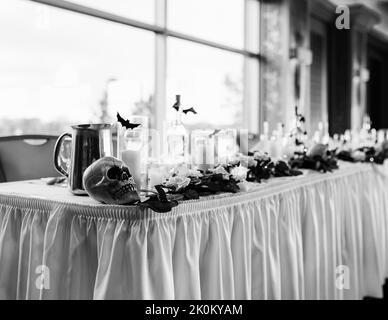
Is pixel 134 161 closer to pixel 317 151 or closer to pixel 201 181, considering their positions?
pixel 201 181

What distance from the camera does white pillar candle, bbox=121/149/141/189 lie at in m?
1.41

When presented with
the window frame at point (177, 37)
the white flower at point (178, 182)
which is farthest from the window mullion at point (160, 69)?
the white flower at point (178, 182)

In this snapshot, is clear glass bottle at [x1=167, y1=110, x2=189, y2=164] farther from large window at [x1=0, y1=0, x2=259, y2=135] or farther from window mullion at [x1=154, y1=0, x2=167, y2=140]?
window mullion at [x1=154, y1=0, x2=167, y2=140]

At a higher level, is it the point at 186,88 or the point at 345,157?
Answer: the point at 186,88

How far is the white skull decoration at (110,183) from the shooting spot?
117 centimetres

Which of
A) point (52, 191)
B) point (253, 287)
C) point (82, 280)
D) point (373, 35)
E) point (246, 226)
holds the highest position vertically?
point (373, 35)

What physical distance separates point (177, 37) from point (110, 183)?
387 cm

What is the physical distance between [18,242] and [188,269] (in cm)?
54

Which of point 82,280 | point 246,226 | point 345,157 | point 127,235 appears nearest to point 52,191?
point 82,280

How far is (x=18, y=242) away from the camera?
4.83 ft

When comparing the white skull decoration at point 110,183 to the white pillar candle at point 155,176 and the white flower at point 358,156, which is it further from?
the white flower at point 358,156

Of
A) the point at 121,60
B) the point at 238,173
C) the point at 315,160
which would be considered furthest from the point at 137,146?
the point at 121,60

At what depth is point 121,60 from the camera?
14.1ft

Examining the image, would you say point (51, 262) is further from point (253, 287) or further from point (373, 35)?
point (373, 35)
